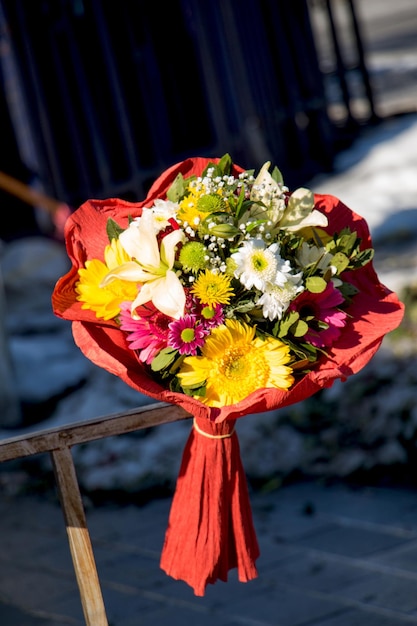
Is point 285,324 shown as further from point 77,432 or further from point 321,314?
point 77,432

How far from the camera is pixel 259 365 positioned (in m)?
1.60

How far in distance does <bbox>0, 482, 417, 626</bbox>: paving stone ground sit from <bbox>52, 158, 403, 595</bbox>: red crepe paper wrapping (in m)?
1.20

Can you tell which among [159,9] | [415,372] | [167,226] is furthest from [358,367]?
[159,9]

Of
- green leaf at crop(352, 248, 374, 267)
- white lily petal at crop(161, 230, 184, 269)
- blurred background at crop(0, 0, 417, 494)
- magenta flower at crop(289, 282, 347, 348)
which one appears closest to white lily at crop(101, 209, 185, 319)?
white lily petal at crop(161, 230, 184, 269)

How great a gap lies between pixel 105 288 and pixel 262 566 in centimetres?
190

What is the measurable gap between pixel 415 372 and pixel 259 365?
108 inches

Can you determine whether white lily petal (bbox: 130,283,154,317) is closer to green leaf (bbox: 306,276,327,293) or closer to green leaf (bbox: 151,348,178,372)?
green leaf (bbox: 151,348,178,372)

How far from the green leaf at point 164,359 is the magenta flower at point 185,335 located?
14 mm

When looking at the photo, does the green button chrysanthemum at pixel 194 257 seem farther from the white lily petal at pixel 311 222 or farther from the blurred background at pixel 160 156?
the blurred background at pixel 160 156

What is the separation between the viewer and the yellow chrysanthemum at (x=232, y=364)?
5.24ft

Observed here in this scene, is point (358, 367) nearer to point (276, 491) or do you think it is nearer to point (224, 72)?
point (276, 491)

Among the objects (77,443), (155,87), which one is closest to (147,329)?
(77,443)

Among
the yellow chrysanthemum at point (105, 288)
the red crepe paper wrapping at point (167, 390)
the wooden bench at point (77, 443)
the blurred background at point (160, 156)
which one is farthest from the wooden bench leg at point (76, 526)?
the blurred background at point (160, 156)

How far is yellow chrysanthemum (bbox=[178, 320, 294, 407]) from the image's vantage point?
1598mm
